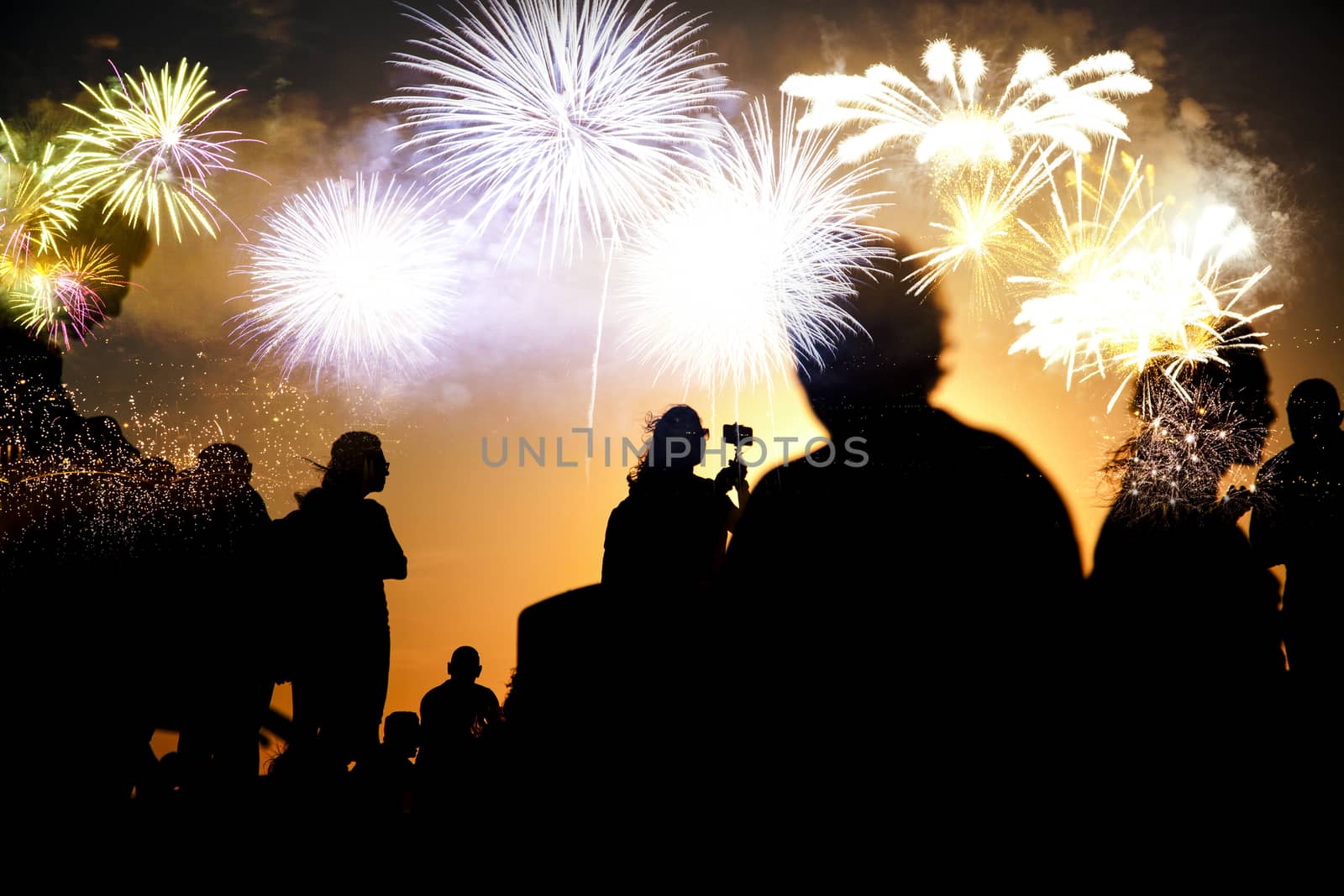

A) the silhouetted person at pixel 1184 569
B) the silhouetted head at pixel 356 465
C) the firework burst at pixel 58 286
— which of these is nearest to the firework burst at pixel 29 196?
the firework burst at pixel 58 286

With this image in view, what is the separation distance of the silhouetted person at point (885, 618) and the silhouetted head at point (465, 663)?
2880 millimetres

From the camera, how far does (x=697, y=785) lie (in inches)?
113

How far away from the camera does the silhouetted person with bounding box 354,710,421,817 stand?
13.2ft

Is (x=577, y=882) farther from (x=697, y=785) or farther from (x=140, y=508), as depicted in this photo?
(x=140, y=508)

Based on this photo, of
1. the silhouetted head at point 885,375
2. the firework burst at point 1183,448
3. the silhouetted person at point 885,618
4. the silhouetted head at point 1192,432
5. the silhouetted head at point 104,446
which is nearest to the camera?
the silhouetted person at point 885,618

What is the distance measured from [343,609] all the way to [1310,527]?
20.2ft

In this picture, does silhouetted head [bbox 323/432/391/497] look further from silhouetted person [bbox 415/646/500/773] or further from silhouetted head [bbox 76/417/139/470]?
silhouetted head [bbox 76/417/139/470]

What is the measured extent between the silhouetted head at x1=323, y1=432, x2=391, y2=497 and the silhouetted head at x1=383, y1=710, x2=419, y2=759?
1680 mm

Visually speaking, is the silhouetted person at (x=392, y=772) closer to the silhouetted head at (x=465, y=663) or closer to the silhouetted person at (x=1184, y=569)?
the silhouetted head at (x=465, y=663)

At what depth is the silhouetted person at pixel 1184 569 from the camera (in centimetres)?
415

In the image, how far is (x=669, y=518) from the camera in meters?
4.05

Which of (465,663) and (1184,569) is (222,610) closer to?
(465,663)

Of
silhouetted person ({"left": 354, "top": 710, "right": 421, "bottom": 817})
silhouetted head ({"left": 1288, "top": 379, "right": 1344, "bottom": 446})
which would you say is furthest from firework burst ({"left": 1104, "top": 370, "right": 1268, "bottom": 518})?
silhouetted person ({"left": 354, "top": 710, "right": 421, "bottom": 817})

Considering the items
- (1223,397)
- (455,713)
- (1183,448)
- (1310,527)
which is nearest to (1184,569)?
(1310,527)
